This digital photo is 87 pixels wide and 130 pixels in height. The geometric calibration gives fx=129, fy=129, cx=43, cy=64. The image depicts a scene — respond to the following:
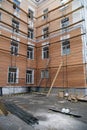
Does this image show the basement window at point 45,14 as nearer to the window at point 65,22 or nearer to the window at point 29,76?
the window at point 65,22

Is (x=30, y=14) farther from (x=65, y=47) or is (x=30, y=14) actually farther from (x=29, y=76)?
(x=29, y=76)

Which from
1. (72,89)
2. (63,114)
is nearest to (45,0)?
(72,89)

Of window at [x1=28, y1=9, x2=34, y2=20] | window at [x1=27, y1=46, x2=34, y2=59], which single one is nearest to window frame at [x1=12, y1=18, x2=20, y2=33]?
window at [x1=28, y1=9, x2=34, y2=20]

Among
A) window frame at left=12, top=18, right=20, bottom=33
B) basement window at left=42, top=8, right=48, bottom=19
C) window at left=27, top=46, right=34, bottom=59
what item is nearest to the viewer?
Result: window frame at left=12, top=18, right=20, bottom=33

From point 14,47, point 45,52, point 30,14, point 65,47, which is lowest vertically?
point 45,52

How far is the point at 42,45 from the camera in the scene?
1798 centimetres

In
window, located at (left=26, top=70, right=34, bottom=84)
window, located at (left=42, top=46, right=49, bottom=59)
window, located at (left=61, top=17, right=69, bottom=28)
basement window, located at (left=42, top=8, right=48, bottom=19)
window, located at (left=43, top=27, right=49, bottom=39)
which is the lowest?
window, located at (left=26, top=70, right=34, bottom=84)

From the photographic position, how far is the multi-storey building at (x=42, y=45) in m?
14.3

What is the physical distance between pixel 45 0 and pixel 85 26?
834 cm

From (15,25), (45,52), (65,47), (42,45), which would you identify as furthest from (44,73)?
(15,25)

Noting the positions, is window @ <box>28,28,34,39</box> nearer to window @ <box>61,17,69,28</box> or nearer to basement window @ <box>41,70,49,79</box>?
window @ <box>61,17,69,28</box>

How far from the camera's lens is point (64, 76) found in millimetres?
14930

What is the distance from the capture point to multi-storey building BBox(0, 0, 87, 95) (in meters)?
14.3

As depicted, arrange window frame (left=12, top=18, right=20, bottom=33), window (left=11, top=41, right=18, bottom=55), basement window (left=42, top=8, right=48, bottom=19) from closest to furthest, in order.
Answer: window (left=11, top=41, right=18, bottom=55)
window frame (left=12, top=18, right=20, bottom=33)
basement window (left=42, top=8, right=48, bottom=19)
